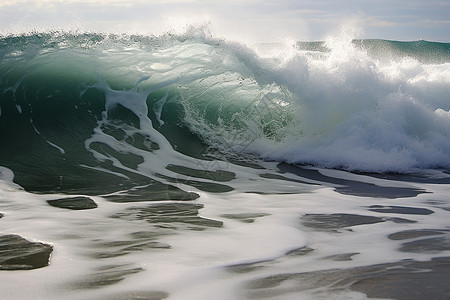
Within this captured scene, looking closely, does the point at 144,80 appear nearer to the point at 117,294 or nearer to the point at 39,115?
the point at 39,115

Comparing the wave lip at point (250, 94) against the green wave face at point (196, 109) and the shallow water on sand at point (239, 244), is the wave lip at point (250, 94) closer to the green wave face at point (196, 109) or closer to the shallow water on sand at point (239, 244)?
the green wave face at point (196, 109)

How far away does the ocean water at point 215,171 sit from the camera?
2.82m

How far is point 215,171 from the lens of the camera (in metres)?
6.80

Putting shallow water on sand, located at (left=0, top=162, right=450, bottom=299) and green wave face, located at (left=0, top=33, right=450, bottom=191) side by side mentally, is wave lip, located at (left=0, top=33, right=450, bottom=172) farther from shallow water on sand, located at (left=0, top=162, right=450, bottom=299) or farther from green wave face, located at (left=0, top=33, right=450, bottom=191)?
shallow water on sand, located at (left=0, top=162, right=450, bottom=299)

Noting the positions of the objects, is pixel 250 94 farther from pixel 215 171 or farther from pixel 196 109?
pixel 215 171

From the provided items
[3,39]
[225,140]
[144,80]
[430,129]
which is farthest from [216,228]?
[3,39]

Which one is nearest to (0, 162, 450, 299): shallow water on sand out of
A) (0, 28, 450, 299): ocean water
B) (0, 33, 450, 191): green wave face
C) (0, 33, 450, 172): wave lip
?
(0, 28, 450, 299): ocean water

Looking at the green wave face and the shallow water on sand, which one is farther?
the green wave face

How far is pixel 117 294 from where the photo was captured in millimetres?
2498

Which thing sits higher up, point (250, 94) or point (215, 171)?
point (250, 94)

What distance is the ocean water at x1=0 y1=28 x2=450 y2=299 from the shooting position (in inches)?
111

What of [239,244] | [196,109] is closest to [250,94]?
[196,109]

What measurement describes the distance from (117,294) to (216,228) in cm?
149

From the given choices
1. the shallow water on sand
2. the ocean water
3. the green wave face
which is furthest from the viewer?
the green wave face
